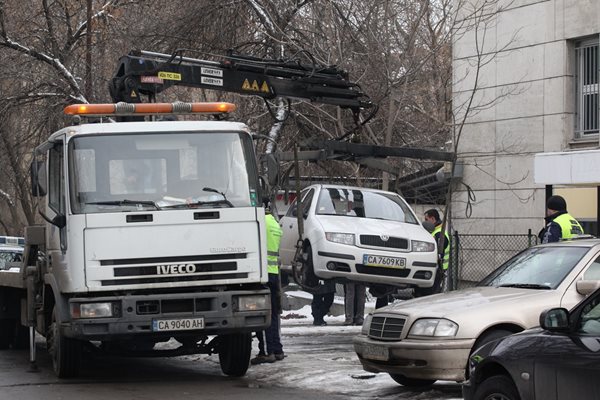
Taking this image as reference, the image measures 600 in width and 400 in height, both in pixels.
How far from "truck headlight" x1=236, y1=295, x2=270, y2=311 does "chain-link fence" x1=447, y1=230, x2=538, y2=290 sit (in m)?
10.3

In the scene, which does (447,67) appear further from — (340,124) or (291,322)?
(291,322)

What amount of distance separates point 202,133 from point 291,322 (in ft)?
24.3

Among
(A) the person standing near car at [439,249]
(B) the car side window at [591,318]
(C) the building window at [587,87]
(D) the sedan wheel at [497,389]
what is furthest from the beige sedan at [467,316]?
(C) the building window at [587,87]

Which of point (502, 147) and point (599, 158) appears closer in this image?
point (599, 158)

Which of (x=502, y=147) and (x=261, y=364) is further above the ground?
(x=502, y=147)

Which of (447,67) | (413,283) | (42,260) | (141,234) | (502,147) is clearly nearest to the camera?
(141,234)

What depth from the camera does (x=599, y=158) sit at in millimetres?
16406

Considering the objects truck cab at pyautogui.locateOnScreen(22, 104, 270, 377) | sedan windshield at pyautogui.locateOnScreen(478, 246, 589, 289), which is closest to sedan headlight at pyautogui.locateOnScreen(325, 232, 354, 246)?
truck cab at pyautogui.locateOnScreen(22, 104, 270, 377)

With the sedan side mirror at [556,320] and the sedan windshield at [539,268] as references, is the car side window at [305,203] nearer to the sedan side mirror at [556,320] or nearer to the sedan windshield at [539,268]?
the sedan windshield at [539,268]

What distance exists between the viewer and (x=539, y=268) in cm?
1054

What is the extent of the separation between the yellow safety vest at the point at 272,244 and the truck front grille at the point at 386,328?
213 cm

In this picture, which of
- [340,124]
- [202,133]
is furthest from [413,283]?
[340,124]

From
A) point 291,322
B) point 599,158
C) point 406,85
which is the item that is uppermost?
point 406,85

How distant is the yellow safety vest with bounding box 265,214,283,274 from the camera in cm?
1243
